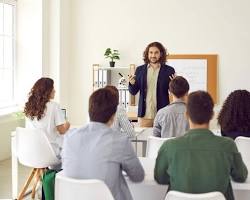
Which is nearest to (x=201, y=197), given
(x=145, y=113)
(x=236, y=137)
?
(x=236, y=137)

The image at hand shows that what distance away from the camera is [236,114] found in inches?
119

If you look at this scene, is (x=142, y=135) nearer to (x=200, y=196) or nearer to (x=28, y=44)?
(x=200, y=196)

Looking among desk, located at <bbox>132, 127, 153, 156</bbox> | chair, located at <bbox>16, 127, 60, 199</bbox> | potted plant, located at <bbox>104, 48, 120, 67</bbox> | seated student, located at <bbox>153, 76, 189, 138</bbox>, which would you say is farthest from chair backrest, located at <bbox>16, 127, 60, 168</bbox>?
potted plant, located at <bbox>104, 48, 120, 67</bbox>

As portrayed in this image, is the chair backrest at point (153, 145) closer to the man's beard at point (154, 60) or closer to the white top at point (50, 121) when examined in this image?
the white top at point (50, 121)

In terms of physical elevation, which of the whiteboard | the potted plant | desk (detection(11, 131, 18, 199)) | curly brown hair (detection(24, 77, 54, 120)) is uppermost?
the potted plant

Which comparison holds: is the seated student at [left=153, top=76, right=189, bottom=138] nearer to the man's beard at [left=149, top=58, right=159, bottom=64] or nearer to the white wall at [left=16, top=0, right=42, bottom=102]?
the man's beard at [left=149, top=58, right=159, bottom=64]

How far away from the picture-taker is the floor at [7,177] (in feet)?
14.4

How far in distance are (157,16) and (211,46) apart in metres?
0.97

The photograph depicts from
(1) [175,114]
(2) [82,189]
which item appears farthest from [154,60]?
(2) [82,189]

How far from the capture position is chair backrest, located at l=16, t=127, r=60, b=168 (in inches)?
144

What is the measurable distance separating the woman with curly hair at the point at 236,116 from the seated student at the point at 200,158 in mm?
995

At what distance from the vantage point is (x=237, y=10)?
258 inches

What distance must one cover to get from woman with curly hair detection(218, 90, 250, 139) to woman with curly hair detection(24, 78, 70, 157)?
1.48m

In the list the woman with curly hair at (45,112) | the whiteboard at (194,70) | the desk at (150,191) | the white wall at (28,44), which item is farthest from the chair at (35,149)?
the whiteboard at (194,70)
